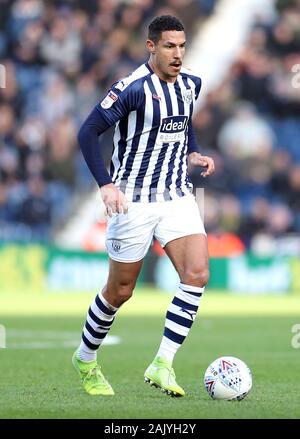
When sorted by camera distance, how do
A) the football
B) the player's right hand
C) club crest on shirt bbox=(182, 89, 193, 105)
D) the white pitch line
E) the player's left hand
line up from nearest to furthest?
the football
the player's right hand
club crest on shirt bbox=(182, 89, 193, 105)
the player's left hand
the white pitch line

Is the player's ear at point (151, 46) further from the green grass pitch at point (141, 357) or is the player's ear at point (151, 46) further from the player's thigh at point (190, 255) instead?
the green grass pitch at point (141, 357)

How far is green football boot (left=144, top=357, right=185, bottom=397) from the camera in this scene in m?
7.14

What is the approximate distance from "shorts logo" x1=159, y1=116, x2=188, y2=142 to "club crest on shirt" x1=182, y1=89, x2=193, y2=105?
11 cm

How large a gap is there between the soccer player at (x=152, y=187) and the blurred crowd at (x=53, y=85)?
526 inches

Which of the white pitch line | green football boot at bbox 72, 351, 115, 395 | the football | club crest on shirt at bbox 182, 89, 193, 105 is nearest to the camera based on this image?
the football

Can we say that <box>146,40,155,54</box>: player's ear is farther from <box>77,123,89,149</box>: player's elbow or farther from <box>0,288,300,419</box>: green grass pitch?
<box>0,288,300,419</box>: green grass pitch

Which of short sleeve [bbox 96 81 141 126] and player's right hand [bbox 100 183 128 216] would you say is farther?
short sleeve [bbox 96 81 141 126]

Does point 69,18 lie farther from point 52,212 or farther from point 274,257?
point 274,257

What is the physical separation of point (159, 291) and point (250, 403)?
14.5m

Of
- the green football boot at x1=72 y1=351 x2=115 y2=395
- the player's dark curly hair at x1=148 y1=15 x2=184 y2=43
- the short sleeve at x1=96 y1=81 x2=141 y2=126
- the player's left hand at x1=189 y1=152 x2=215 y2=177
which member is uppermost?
the player's dark curly hair at x1=148 y1=15 x2=184 y2=43

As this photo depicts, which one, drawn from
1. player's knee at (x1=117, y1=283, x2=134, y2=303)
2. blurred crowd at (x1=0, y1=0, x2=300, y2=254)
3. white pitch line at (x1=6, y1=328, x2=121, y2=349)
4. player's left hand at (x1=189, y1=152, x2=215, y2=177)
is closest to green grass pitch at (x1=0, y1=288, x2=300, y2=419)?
white pitch line at (x1=6, y1=328, x2=121, y2=349)

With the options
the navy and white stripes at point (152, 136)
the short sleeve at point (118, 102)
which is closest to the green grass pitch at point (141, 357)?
the navy and white stripes at point (152, 136)

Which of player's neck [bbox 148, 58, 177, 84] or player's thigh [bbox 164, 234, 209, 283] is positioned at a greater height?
player's neck [bbox 148, 58, 177, 84]

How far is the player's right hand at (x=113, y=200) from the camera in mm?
7098
